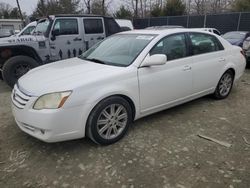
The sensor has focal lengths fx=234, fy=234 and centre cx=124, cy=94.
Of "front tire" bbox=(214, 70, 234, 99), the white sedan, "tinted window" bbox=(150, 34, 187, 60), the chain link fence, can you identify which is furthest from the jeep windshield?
the chain link fence

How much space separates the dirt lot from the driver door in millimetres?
409

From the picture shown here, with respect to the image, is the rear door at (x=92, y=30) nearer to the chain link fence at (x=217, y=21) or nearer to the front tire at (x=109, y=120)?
the front tire at (x=109, y=120)

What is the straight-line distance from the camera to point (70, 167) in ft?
9.11

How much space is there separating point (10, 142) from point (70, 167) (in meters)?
1.14

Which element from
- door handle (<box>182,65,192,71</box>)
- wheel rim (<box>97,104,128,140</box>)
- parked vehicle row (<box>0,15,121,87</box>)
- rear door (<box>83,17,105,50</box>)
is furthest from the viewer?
rear door (<box>83,17,105,50</box>)

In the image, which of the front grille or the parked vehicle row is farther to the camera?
the parked vehicle row

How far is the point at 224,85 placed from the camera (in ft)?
16.1

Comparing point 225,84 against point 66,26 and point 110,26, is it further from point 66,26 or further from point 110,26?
point 66,26

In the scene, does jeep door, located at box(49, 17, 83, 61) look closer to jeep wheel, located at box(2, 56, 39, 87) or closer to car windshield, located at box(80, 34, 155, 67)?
jeep wheel, located at box(2, 56, 39, 87)

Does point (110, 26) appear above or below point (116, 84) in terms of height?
above

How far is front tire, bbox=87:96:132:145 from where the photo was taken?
2.97 meters

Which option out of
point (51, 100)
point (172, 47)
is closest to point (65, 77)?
point (51, 100)

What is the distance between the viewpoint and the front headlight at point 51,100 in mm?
2723

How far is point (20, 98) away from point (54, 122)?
2.09 feet
